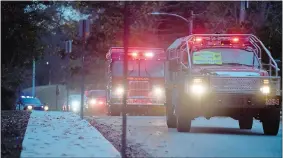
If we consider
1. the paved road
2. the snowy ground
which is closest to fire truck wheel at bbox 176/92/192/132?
the paved road

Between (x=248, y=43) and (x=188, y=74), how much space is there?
2699 mm

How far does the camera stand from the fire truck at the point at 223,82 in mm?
15406

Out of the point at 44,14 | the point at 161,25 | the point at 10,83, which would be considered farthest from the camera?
the point at 161,25

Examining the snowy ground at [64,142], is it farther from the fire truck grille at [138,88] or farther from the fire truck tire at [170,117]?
the fire truck grille at [138,88]

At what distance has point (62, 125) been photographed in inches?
660

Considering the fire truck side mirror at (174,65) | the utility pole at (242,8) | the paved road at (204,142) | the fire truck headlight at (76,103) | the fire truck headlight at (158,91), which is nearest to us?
the paved road at (204,142)

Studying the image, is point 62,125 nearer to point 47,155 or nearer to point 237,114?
point 237,114

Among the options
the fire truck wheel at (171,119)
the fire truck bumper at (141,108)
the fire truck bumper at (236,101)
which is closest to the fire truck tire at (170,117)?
the fire truck wheel at (171,119)

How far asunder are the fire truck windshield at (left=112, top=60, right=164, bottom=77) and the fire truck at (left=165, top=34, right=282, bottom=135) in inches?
375

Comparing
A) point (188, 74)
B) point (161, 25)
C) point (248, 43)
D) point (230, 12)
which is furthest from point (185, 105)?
point (161, 25)

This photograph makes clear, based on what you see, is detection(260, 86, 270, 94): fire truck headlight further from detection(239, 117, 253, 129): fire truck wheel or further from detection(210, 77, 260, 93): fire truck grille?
detection(239, 117, 253, 129): fire truck wheel

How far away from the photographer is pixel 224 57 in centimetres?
1692

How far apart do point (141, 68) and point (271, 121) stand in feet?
39.5

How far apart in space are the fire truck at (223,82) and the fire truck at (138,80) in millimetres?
9414
